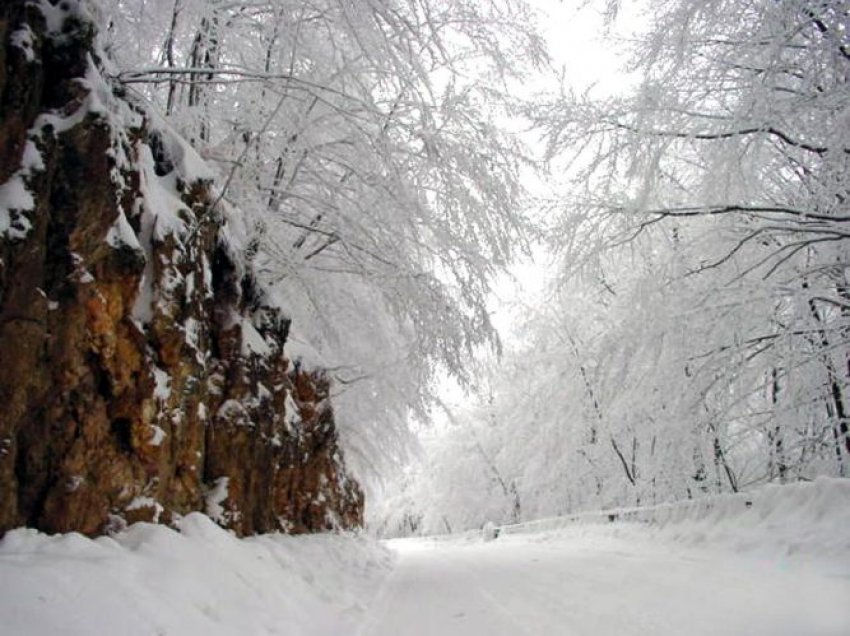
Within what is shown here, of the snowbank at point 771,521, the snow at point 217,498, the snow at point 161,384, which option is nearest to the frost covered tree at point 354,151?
the snow at point 161,384

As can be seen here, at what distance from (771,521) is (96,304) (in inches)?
291

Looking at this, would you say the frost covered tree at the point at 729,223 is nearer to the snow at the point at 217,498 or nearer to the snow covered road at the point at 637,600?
the snow covered road at the point at 637,600

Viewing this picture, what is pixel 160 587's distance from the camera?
10.5 feet

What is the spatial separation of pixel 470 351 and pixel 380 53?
159 inches

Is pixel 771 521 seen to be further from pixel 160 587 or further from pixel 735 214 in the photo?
pixel 160 587

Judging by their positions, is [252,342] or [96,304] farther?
[252,342]

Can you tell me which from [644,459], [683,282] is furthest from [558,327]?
[683,282]

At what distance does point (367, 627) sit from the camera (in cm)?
490

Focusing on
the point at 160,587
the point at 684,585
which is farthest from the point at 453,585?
the point at 160,587

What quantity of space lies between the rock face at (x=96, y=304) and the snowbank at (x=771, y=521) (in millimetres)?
5698

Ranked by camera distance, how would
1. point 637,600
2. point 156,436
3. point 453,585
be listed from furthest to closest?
point 453,585 → point 637,600 → point 156,436

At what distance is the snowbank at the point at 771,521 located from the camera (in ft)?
19.4

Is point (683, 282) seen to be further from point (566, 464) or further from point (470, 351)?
point (566, 464)

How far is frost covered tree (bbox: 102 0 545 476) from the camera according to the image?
5324mm
